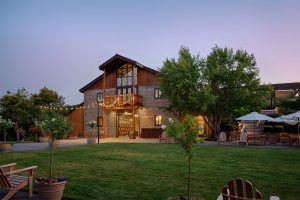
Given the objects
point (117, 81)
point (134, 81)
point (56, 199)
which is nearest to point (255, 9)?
point (134, 81)

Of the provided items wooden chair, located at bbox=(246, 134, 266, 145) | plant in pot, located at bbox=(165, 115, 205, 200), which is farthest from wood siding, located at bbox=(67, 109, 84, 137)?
plant in pot, located at bbox=(165, 115, 205, 200)

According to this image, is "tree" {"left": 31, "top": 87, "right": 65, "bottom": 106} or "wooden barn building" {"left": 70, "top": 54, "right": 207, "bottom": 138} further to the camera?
"tree" {"left": 31, "top": 87, "right": 65, "bottom": 106}

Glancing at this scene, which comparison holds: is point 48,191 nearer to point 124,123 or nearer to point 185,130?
point 185,130

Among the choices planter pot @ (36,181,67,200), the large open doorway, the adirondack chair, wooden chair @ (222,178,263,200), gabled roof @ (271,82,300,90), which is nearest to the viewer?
wooden chair @ (222,178,263,200)

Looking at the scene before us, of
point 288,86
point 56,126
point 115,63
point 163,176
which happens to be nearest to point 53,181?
point 56,126

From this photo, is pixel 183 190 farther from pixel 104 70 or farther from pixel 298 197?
pixel 104 70

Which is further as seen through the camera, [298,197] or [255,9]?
[255,9]

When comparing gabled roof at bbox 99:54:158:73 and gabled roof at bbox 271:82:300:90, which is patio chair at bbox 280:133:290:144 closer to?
gabled roof at bbox 99:54:158:73

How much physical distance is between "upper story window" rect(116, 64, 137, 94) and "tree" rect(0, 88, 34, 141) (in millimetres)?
8637

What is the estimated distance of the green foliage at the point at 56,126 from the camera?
21.4ft

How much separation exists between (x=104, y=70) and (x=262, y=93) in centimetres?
1526

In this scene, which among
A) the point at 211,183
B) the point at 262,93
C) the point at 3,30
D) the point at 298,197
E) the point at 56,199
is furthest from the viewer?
the point at 3,30

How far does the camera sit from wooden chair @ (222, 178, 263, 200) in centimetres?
379

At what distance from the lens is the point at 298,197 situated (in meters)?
6.56
